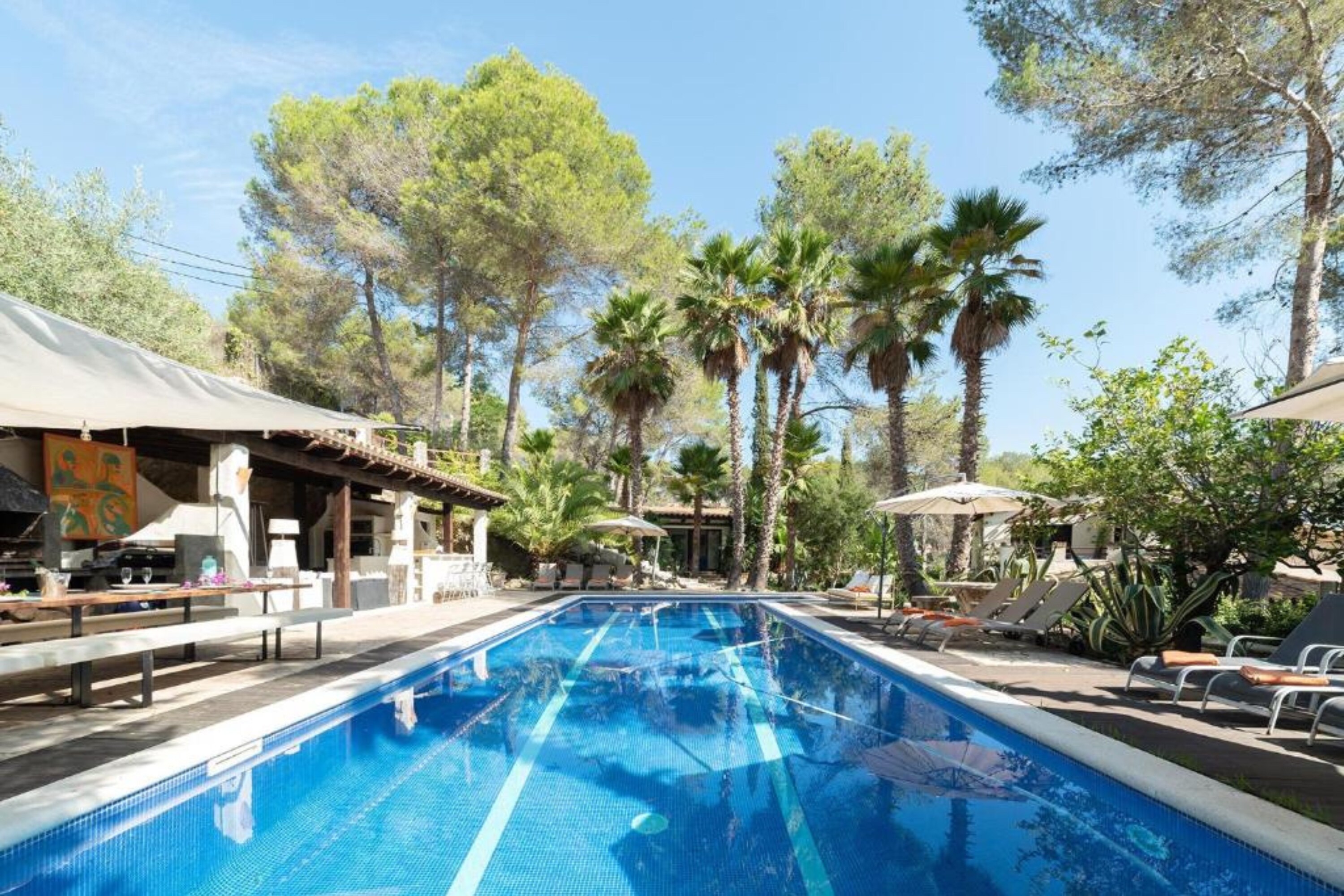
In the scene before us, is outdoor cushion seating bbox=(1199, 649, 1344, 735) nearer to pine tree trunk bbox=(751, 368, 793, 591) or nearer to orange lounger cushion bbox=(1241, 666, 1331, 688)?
orange lounger cushion bbox=(1241, 666, 1331, 688)

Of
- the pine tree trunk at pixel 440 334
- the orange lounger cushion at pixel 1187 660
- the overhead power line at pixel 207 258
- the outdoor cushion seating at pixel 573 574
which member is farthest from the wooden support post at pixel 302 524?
the orange lounger cushion at pixel 1187 660

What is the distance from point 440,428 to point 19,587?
17495mm

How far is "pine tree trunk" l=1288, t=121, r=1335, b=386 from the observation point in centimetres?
1048

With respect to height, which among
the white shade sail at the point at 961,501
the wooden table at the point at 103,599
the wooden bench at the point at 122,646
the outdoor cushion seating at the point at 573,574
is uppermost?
the white shade sail at the point at 961,501

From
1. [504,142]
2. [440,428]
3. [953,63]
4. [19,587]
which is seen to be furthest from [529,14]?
[19,587]

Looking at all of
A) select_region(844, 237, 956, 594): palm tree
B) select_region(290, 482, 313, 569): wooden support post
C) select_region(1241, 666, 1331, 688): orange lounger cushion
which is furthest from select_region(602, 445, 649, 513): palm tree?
select_region(1241, 666, 1331, 688): orange lounger cushion

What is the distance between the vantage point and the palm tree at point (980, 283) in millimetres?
14461

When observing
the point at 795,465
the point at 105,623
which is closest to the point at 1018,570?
the point at 795,465

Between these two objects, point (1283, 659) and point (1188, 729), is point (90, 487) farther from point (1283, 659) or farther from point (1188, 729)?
point (1283, 659)

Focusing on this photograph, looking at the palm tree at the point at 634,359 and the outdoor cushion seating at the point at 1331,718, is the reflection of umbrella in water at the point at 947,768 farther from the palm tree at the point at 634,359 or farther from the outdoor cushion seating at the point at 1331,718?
the palm tree at the point at 634,359

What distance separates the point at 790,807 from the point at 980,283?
12956mm

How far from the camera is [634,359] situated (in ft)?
69.9

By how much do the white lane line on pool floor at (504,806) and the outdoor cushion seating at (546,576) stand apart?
13.8 m

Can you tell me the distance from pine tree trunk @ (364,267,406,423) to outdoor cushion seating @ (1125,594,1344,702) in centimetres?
2347
